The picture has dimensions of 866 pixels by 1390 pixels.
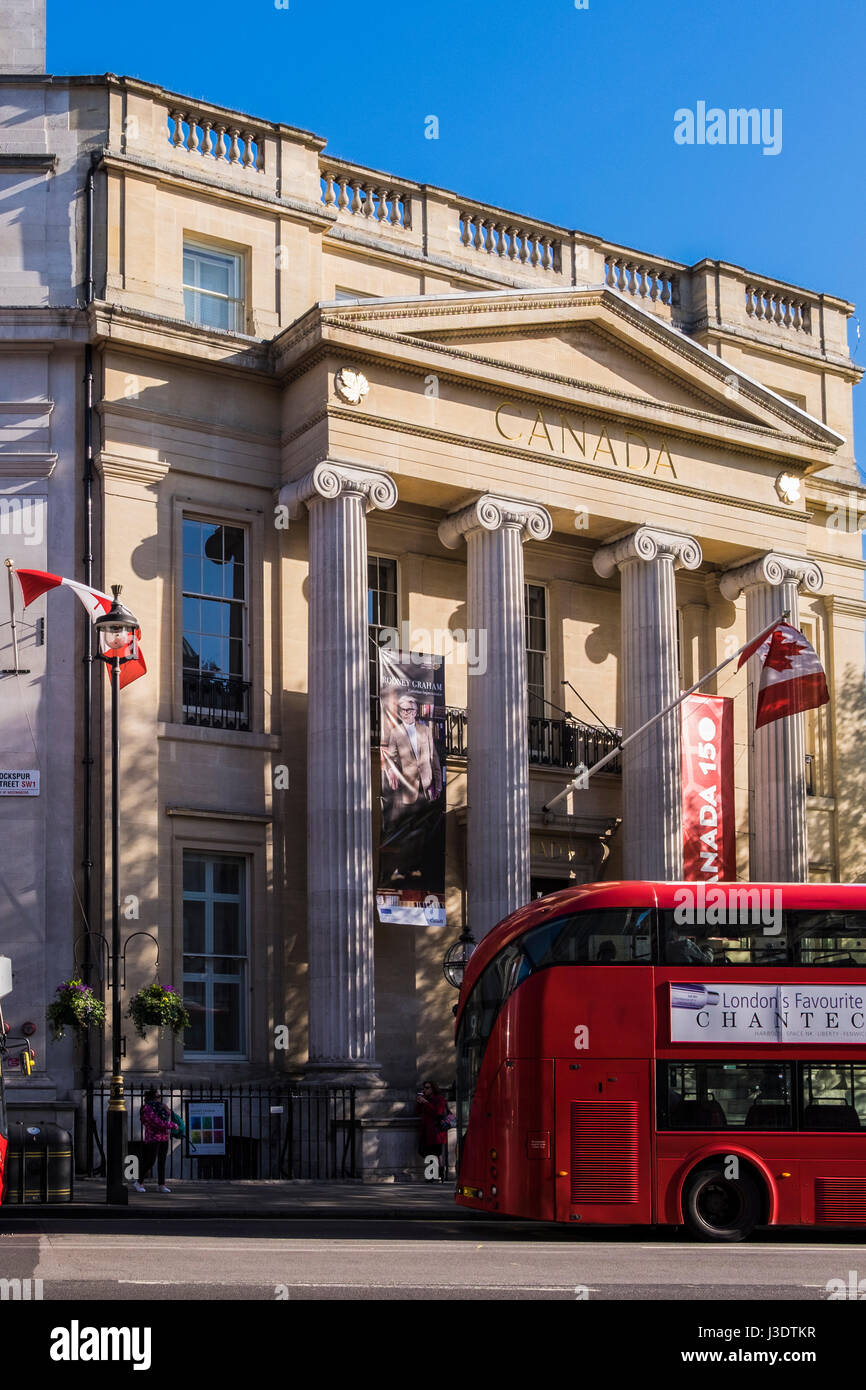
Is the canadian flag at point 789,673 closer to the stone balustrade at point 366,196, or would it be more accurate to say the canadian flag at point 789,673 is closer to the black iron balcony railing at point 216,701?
the black iron balcony railing at point 216,701

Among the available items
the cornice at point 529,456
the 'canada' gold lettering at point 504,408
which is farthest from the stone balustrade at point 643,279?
the 'canada' gold lettering at point 504,408

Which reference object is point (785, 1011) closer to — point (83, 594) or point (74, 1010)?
point (74, 1010)

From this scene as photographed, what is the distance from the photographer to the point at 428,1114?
27.1 meters

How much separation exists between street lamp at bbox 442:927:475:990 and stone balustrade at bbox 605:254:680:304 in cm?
1357

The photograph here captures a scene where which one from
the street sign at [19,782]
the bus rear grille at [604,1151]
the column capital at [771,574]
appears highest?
the column capital at [771,574]

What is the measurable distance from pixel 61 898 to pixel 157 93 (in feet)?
42.2

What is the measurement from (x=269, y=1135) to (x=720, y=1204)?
9.88 meters

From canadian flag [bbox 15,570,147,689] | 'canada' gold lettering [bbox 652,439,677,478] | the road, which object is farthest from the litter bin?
'canada' gold lettering [bbox 652,439,677,478]

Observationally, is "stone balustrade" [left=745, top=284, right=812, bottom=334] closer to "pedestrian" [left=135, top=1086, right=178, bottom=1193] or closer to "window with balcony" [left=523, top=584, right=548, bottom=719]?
"window with balcony" [left=523, top=584, right=548, bottom=719]

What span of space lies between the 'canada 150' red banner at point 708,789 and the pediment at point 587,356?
517cm

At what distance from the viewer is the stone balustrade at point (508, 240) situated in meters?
33.5
